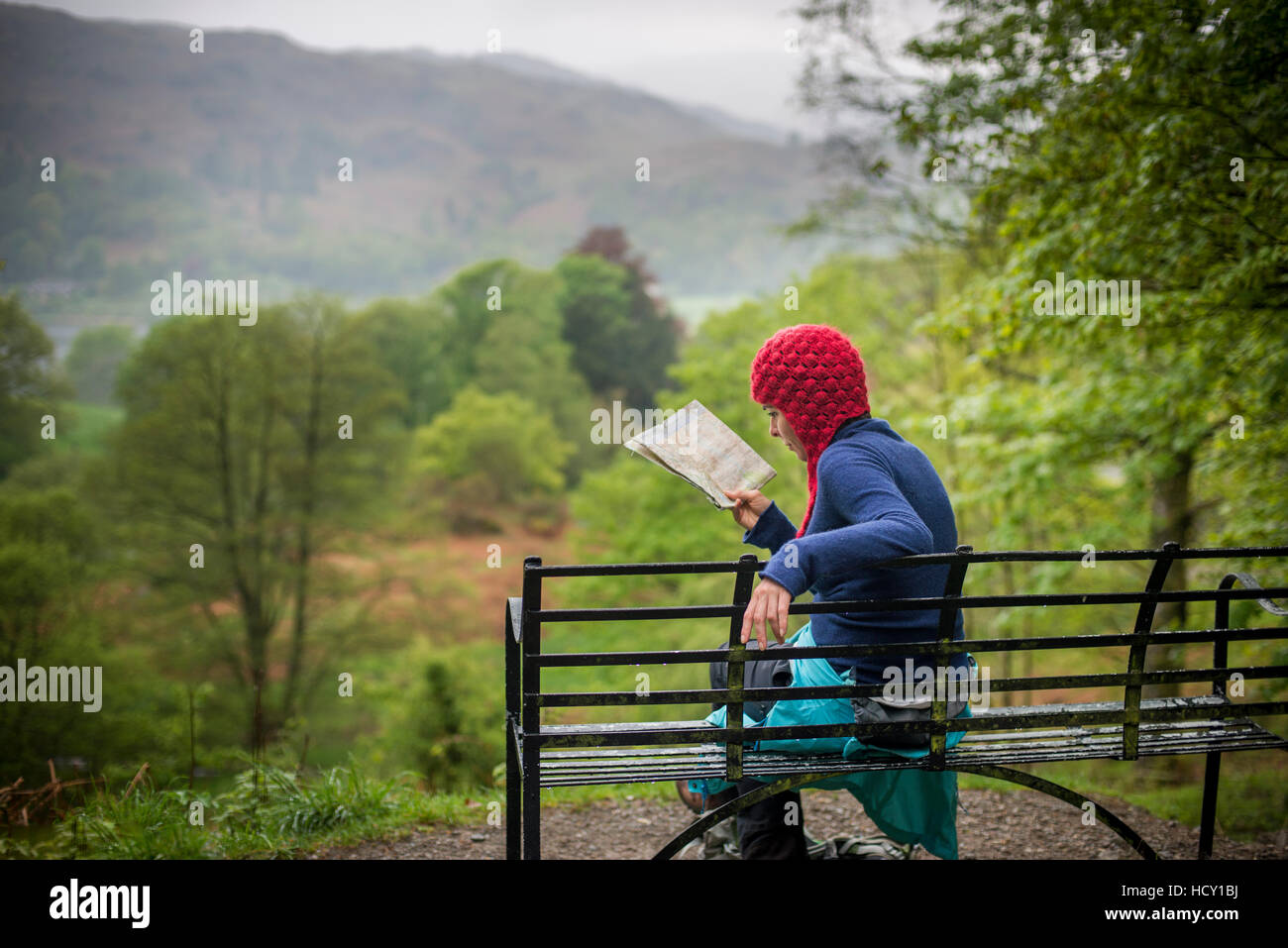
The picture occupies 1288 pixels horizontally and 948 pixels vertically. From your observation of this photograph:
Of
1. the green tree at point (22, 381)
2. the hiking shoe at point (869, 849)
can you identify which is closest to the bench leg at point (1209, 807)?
the hiking shoe at point (869, 849)

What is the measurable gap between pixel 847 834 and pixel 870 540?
235 centimetres

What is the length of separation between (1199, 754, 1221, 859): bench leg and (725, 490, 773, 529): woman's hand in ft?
6.50

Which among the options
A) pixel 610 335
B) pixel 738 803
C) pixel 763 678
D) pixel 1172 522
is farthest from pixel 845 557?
pixel 610 335

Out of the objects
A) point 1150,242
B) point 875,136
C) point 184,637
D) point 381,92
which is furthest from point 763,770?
point 381,92

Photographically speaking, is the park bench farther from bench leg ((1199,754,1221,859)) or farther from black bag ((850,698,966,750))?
bench leg ((1199,754,1221,859))

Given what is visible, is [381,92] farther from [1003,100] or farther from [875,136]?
[1003,100]

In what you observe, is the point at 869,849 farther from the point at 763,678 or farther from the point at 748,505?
the point at 748,505

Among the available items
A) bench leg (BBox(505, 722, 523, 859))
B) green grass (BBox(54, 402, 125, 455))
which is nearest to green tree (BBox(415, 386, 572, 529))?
green grass (BBox(54, 402, 125, 455))

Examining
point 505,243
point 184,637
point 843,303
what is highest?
point 505,243

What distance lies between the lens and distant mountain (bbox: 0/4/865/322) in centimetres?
4156

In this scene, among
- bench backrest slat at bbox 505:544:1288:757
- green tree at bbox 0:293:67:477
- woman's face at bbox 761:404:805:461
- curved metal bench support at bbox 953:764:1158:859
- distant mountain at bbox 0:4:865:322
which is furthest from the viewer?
distant mountain at bbox 0:4:865:322

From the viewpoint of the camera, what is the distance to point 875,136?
44.1 feet

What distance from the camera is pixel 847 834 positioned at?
4445 mm
